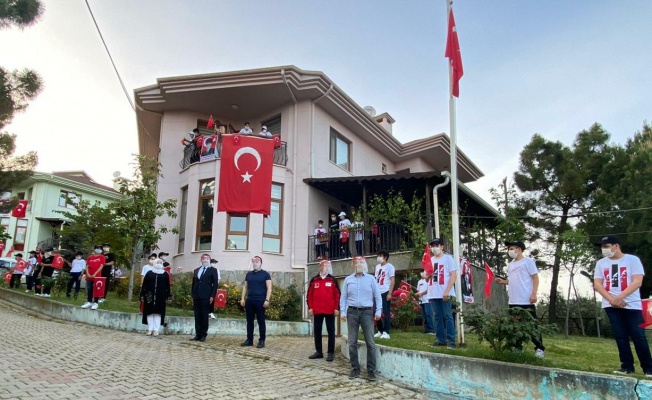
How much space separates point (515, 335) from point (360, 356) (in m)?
2.57

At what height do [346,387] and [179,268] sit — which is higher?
[179,268]

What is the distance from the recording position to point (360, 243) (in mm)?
15797

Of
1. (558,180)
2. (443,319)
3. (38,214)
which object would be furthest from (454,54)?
(38,214)

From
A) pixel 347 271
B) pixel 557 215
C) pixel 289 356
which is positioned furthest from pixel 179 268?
pixel 557 215

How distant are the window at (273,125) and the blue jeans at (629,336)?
1426 cm

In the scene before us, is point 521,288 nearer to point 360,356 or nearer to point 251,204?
point 360,356

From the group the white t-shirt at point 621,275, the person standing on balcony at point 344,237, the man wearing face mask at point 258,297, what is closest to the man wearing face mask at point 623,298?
the white t-shirt at point 621,275

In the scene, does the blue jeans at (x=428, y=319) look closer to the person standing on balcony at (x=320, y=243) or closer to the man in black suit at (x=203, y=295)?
the man in black suit at (x=203, y=295)

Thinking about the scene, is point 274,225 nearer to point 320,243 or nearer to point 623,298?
point 320,243

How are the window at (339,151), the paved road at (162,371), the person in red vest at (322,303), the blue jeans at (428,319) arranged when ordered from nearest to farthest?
the paved road at (162,371), the person in red vest at (322,303), the blue jeans at (428,319), the window at (339,151)

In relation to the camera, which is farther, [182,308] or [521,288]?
[182,308]

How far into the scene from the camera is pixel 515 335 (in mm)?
5258

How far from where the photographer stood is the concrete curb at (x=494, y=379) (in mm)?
4473

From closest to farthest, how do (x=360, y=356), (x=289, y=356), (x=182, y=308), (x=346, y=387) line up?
(x=346, y=387) < (x=360, y=356) < (x=289, y=356) < (x=182, y=308)
